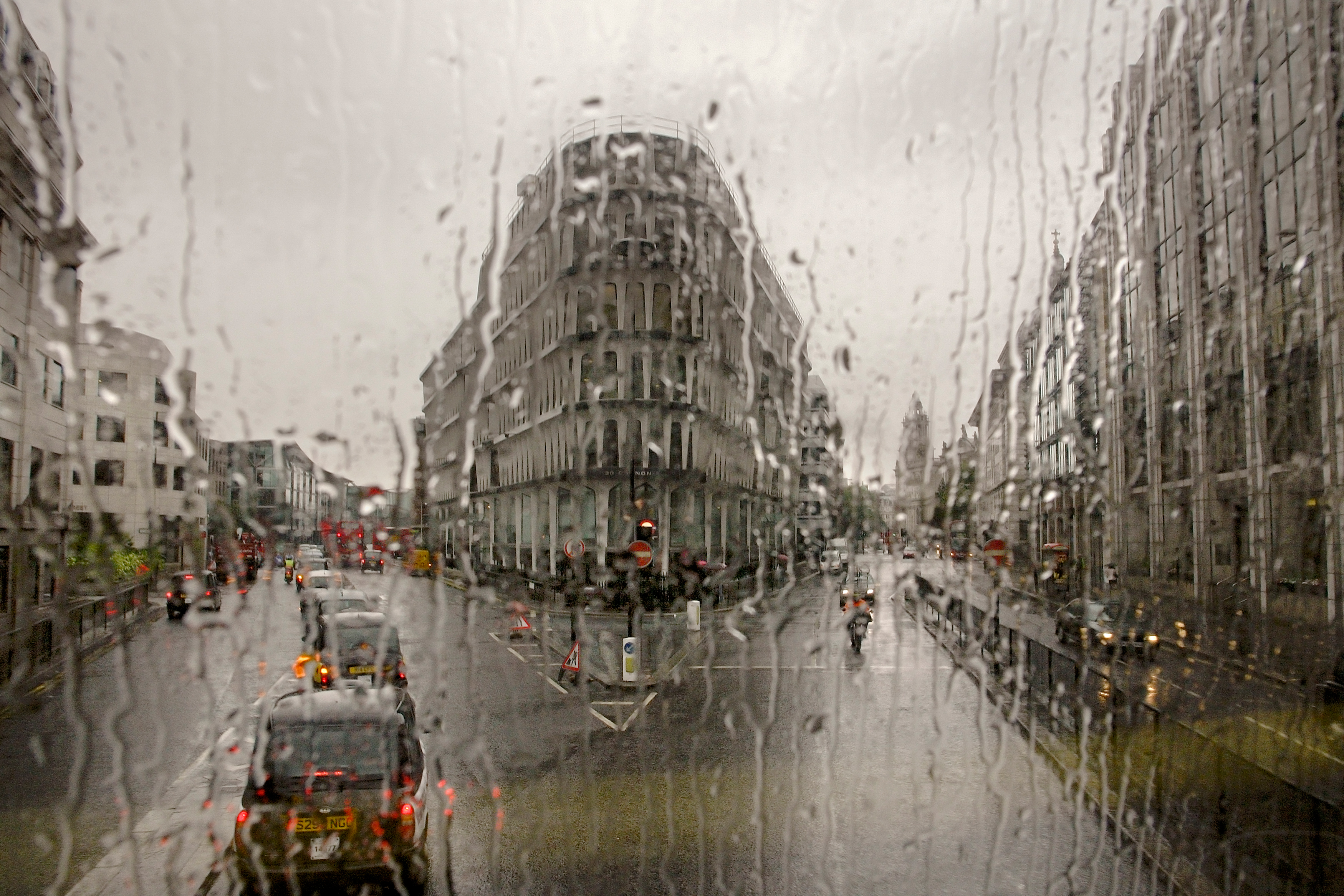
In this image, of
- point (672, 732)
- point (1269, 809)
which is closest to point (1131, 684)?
point (1269, 809)

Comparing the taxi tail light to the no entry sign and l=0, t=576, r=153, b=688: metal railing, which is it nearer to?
l=0, t=576, r=153, b=688: metal railing

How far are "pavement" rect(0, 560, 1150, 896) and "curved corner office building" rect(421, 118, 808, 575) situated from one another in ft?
3.21

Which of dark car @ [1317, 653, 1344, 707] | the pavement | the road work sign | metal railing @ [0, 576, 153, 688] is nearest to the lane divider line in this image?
the pavement

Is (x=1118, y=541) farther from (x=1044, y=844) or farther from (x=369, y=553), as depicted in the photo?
(x=369, y=553)

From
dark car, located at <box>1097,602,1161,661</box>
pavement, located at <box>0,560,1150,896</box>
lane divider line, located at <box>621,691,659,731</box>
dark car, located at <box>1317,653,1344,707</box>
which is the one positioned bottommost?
lane divider line, located at <box>621,691,659,731</box>

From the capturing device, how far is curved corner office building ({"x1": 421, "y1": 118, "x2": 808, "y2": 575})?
15.0 ft

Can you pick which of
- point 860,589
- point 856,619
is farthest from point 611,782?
point 860,589

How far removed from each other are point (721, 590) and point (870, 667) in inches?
86.6

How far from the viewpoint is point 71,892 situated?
4449 millimetres

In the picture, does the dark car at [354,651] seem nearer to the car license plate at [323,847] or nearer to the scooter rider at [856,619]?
the car license plate at [323,847]

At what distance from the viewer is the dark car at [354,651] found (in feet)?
16.9

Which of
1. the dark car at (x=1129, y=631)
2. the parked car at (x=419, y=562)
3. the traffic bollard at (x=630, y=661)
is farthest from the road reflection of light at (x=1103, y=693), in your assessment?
the parked car at (x=419, y=562)

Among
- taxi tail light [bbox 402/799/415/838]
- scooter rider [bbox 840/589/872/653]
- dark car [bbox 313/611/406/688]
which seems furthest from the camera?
scooter rider [bbox 840/589/872/653]

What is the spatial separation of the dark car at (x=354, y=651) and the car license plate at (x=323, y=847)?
82cm
